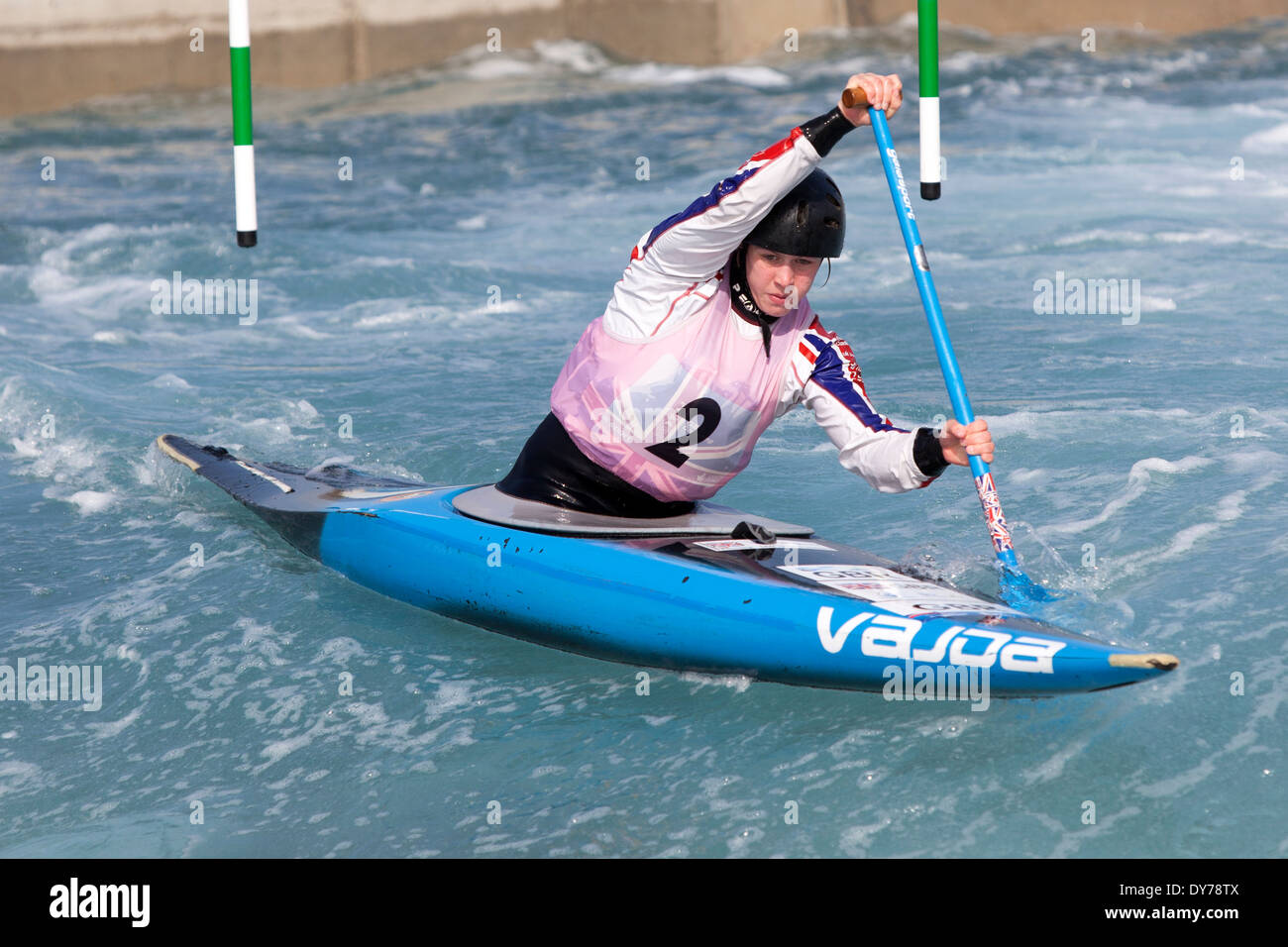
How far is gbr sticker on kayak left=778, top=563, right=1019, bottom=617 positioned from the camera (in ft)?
10.6

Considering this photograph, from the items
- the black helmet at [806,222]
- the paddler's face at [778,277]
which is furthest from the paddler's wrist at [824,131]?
the paddler's face at [778,277]

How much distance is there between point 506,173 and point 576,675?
381 inches

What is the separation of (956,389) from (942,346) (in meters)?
0.15

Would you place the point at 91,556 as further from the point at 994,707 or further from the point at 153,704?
the point at 994,707

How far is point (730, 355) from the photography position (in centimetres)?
342

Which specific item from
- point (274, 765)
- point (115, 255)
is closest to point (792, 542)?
point (274, 765)

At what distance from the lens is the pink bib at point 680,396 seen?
3.42 metres

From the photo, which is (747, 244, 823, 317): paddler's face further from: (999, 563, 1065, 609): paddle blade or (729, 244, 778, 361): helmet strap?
(999, 563, 1065, 609): paddle blade

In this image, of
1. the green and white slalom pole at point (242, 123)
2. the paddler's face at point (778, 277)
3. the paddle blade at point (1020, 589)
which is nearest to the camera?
the paddler's face at point (778, 277)

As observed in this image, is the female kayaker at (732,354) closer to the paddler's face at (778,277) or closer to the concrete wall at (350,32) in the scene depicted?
the paddler's face at (778,277)

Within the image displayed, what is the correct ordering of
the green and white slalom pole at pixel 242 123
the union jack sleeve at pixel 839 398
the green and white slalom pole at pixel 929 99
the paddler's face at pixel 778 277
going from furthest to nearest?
the green and white slalom pole at pixel 242 123 → the green and white slalom pole at pixel 929 99 → the union jack sleeve at pixel 839 398 → the paddler's face at pixel 778 277

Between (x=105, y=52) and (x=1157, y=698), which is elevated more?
(x=105, y=52)

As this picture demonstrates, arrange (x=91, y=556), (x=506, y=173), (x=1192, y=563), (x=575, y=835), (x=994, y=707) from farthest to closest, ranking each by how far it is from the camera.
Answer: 1. (x=506, y=173)
2. (x=91, y=556)
3. (x=1192, y=563)
4. (x=994, y=707)
5. (x=575, y=835)

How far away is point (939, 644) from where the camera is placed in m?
3.10
